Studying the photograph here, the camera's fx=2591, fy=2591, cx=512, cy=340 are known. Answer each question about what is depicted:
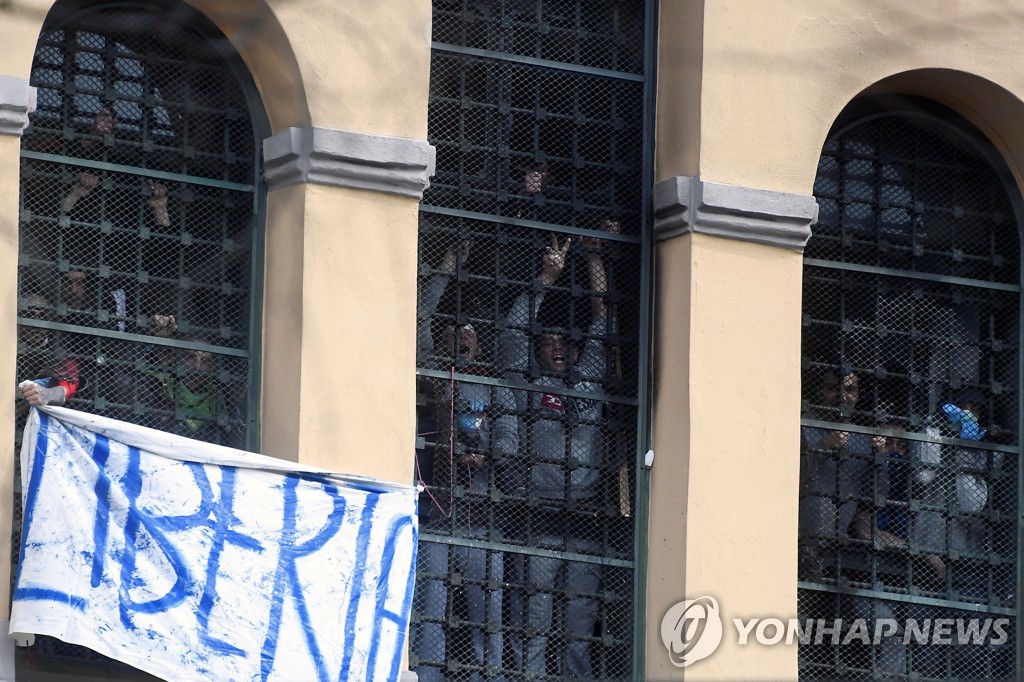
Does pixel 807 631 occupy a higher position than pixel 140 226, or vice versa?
pixel 140 226

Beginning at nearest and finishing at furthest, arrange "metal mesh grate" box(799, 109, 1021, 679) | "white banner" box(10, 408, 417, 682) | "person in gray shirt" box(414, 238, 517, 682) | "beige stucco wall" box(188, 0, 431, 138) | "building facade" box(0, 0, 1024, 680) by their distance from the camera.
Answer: "white banner" box(10, 408, 417, 682), "building facade" box(0, 0, 1024, 680), "beige stucco wall" box(188, 0, 431, 138), "person in gray shirt" box(414, 238, 517, 682), "metal mesh grate" box(799, 109, 1021, 679)

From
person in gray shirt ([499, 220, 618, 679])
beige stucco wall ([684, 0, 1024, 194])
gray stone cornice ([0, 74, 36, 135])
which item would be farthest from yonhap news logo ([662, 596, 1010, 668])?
gray stone cornice ([0, 74, 36, 135])

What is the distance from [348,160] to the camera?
1366cm

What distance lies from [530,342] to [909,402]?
2.37 metres

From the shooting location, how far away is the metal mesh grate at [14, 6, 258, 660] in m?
13.5

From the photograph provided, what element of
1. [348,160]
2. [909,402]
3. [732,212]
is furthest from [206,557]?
[909,402]

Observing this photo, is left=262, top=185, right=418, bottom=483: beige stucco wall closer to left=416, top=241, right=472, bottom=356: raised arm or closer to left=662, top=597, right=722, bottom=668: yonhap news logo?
left=416, top=241, right=472, bottom=356: raised arm

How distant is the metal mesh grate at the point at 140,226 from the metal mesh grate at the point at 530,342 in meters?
1.10

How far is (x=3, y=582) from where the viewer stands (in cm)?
1264

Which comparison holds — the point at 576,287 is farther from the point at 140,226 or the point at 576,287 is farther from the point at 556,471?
the point at 140,226

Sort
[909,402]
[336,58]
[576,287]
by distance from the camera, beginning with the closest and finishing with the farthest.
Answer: [336,58] < [576,287] < [909,402]

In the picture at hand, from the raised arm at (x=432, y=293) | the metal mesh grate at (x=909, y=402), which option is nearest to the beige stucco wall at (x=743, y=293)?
the metal mesh grate at (x=909, y=402)

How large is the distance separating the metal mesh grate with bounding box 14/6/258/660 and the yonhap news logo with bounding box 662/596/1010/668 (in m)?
2.58

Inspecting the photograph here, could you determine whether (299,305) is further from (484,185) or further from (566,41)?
(566,41)
